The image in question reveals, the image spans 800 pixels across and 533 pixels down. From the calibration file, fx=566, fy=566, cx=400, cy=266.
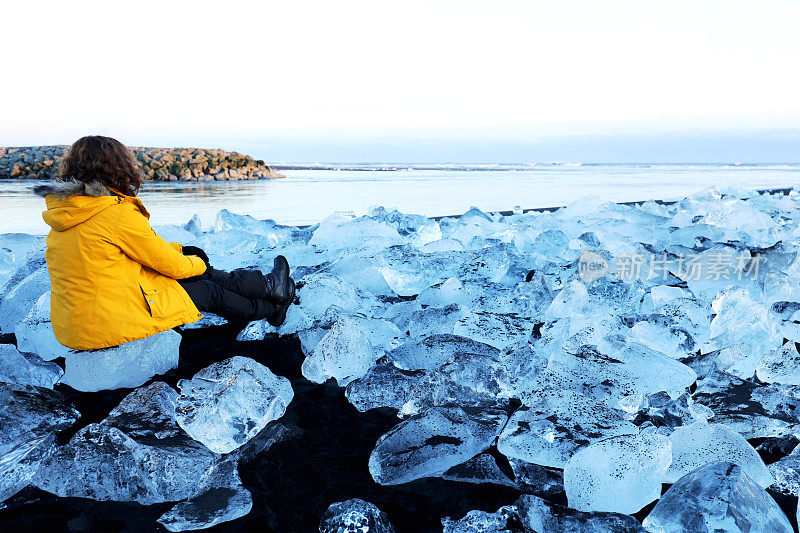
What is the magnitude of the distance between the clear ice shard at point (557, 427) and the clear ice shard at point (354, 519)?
0.37m

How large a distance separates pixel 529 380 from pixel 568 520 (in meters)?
0.63

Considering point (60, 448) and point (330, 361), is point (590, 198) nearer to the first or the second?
point (330, 361)

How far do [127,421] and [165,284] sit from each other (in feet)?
1.78

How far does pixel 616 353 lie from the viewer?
65.6 inches

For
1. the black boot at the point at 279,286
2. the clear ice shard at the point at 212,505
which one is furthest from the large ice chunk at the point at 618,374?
the black boot at the point at 279,286

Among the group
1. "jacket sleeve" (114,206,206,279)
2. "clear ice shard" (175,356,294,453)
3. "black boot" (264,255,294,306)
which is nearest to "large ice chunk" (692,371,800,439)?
"clear ice shard" (175,356,294,453)

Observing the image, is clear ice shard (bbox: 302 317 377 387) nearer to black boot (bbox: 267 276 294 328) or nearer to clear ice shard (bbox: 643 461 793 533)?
black boot (bbox: 267 276 294 328)

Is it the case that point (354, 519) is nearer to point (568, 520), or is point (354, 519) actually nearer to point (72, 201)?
point (568, 520)

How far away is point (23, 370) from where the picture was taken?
164cm

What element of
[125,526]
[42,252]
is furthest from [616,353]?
[42,252]

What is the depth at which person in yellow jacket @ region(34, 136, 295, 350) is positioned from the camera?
159cm

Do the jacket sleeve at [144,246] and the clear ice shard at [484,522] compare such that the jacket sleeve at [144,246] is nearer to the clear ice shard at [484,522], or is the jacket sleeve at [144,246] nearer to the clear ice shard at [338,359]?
the clear ice shard at [338,359]

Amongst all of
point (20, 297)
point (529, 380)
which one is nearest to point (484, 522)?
point (529, 380)

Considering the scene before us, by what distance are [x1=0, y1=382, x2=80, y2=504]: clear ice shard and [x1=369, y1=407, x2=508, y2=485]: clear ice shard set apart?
0.72m
